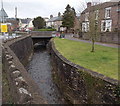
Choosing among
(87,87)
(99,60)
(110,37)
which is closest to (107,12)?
(110,37)

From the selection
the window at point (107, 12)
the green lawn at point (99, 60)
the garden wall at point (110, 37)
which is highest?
the window at point (107, 12)

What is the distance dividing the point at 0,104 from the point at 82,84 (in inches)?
190

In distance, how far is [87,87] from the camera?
25.6 ft

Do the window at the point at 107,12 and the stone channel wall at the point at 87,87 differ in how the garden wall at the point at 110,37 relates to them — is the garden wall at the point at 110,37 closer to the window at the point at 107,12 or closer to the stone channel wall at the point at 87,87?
the window at the point at 107,12

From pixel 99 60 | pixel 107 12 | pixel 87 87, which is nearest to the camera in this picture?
pixel 87 87

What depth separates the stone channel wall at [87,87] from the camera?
640 cm

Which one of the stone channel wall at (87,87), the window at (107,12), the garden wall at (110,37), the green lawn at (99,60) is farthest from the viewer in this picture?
the window at (107,12)

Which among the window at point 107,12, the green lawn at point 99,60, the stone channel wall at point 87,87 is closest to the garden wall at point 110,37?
the green lawn at point 99,60

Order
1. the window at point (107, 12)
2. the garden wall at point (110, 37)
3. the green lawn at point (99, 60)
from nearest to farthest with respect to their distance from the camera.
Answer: the green lawn at point (99, 60)
the garden wall at point (110, 37)
the window at point (107, 12)

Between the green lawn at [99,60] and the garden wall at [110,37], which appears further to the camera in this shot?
the garden wall at [110,37]

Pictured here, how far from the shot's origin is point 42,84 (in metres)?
13.0

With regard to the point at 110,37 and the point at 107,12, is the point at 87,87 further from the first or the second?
the point at 107,12

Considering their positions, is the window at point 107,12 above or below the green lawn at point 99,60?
above

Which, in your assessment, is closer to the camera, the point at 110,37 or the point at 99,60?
the point at 99,60
